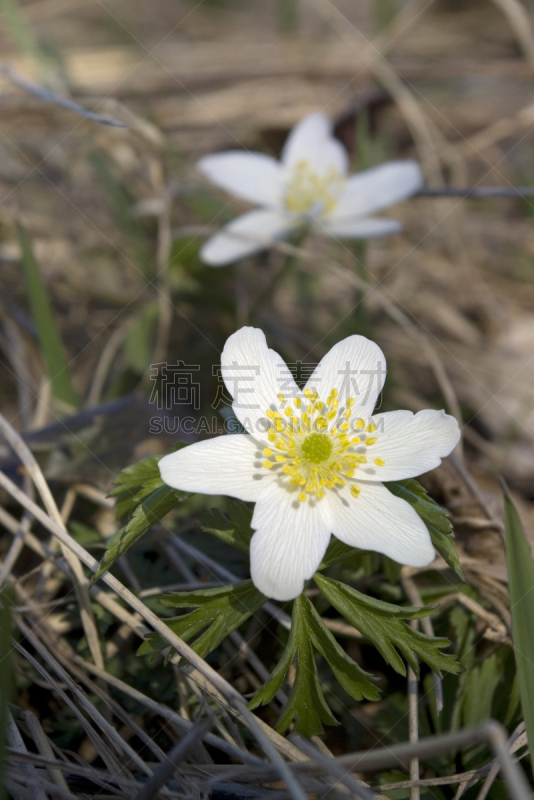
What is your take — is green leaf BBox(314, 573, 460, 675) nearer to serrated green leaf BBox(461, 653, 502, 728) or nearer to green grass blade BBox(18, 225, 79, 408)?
serrated green leaf BBox(461, 653, 502, 728)

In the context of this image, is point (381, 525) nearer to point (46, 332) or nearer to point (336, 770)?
point (336, 770)

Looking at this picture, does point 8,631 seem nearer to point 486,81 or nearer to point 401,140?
point 401,140

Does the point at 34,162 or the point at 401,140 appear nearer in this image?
the point at 34,162

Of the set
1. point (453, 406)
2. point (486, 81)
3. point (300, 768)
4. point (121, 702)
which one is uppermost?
point (486, 81)

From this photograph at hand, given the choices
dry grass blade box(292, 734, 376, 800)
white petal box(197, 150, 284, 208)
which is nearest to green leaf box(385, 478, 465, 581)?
dry grass blade box(292, 734, 376, 800)

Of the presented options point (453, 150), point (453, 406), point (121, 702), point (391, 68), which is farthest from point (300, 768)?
point (391, 68)

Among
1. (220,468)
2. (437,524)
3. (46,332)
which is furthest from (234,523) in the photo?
(46,332)

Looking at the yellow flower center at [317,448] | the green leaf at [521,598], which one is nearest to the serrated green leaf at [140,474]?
the yellow flower center at [317,448]
